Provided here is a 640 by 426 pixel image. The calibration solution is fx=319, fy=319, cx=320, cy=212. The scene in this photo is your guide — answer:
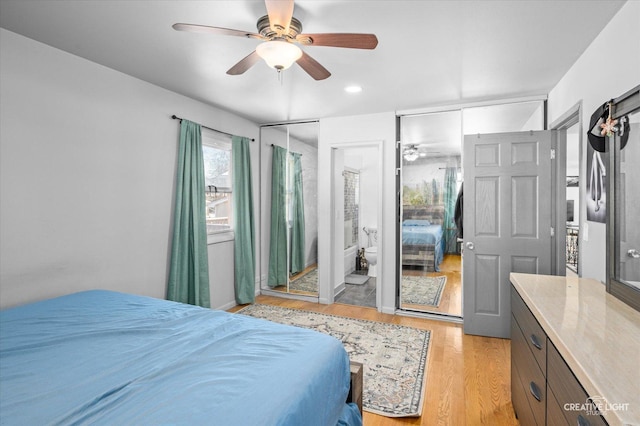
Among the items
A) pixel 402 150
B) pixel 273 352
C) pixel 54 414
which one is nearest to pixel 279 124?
pixel 402 150

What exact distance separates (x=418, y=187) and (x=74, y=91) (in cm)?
356

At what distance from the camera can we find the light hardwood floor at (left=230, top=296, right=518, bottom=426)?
2109 mm

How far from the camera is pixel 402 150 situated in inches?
159

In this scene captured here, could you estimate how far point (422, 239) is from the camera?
4027 millimetres

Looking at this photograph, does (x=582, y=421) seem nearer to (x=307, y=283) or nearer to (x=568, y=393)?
(x=568, y=393)

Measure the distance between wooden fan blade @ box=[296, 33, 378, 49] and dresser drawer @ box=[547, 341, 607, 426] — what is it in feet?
5.60

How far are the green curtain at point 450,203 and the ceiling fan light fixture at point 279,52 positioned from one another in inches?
103

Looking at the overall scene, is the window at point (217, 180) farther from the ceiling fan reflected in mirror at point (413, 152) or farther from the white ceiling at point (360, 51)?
the ceiling fan reflected in mirror at point (413, 152)

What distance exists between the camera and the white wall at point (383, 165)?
4062 millimetres

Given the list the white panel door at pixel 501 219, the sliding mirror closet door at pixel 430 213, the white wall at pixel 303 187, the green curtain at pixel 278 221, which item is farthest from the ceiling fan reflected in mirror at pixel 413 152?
the green curtain at pixel 278 221

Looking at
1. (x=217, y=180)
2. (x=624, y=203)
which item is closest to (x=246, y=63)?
(x=217, y=180)

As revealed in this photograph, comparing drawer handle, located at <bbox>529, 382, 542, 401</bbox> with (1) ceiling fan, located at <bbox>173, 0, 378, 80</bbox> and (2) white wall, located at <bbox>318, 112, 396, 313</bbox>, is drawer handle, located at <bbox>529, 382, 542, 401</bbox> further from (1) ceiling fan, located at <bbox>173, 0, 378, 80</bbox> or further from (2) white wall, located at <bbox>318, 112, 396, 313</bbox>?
(2) white wall, located at <bbox>318, 112, 396, 313</bbox>

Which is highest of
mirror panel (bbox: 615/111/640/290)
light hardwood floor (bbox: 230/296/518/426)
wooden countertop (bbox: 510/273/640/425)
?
mirror panel (bbox: 615/111/640/290)

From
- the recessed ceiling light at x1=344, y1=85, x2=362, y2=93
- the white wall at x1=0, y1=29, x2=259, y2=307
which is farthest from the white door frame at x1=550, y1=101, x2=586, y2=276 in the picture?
the white wall at x1=0, y1=29, x2=259, y2=307
